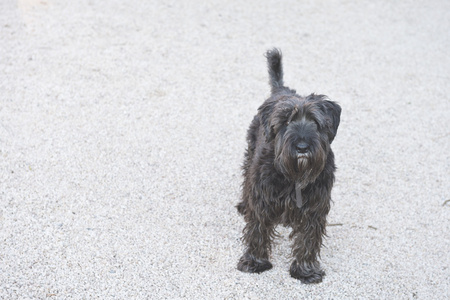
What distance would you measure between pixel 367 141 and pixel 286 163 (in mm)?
3111

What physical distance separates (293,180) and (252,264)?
95 cm

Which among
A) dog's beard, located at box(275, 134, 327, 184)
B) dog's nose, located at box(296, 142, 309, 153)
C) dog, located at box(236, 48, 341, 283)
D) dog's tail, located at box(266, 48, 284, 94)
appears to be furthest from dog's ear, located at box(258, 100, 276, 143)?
dog's tail, located at box(266, 48, 284, 94)

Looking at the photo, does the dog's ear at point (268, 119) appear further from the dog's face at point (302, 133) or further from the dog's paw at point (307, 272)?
the dog's paw at point (307, 272)

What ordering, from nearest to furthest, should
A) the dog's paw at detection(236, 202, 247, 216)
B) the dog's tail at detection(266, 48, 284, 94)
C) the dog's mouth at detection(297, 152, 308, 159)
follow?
1. the dog's mouth at detection(297, 152, 308, 159)
2. the dog's paw at detection(236, 202, 247, 216)
3. the dog's tail at detection(266, 48, 284, 94)

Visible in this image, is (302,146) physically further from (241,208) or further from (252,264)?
(241,208)

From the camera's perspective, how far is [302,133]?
3.58 metres

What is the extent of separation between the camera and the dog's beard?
3539 mm

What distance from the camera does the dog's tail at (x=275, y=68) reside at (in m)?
5.00

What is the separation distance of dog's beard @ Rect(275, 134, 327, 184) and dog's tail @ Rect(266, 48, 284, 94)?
1460 mm

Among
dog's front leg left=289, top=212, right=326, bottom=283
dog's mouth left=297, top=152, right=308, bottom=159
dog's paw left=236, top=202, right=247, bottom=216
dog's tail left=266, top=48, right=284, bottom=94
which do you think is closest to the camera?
dog's mouth left=297, top=152, right=308, bottom=159

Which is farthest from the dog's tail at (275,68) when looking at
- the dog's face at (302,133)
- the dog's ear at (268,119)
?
the dog's face at (302,133)

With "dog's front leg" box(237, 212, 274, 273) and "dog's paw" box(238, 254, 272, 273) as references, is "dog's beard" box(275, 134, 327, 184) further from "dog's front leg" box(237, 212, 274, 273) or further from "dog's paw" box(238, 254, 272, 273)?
"dog's paw" box(238, 254, 272, 273)

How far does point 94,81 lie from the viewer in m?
6.88

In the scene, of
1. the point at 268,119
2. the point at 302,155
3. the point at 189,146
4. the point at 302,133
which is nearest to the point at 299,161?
the point at 302,155
